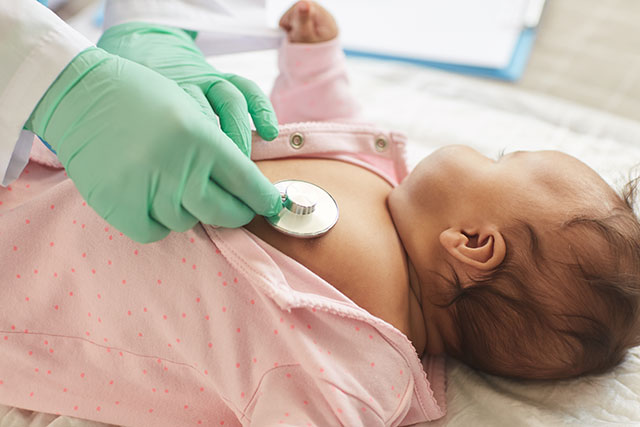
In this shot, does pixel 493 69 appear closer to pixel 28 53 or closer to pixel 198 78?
pixel 198 78

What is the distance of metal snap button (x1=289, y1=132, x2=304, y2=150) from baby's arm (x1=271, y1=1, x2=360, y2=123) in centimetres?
22

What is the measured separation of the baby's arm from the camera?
1.11 meters

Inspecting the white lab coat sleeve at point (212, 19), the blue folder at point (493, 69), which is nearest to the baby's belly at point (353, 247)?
the white lab coat sleeve at point (212, 19)

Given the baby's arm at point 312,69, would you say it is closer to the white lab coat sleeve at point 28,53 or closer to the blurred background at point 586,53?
the white lab coat sleeve at point 28,53

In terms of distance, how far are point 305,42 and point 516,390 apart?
0.74 m

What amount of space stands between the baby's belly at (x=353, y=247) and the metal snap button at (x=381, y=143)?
0.13m

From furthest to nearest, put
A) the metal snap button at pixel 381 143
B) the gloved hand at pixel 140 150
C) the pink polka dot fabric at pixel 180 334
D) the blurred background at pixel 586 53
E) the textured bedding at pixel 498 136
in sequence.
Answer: the blurred background at pixel 586 53
the metal snap button at pixel 381 143
the textured bedding at pixel 498 136
the pink polka dot fabric at pixel 180 334
the gloved hand at pixel 140 150

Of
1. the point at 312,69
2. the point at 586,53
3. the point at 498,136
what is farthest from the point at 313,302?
the point at 586,53

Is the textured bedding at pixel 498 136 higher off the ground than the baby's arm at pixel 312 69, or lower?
lower

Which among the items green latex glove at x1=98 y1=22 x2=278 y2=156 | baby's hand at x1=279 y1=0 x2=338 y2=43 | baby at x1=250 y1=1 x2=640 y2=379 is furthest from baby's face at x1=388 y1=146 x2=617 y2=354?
baby's hand at x1=279 y1=0 x2=338 y2=43

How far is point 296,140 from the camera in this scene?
0.92 meters

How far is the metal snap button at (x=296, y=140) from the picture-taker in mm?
913

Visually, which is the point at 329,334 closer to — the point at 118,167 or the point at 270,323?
the point at 270,323

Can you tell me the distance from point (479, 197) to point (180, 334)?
18.5 inches
